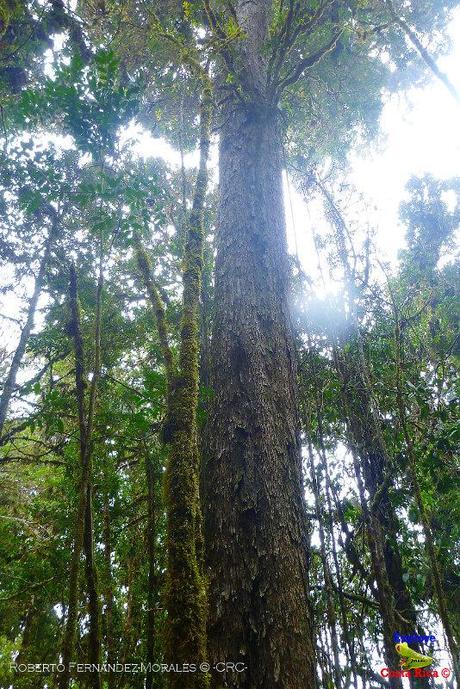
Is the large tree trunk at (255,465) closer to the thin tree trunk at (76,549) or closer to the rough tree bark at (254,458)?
the rough tree bark at (254,458)

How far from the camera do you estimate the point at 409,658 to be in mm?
3635

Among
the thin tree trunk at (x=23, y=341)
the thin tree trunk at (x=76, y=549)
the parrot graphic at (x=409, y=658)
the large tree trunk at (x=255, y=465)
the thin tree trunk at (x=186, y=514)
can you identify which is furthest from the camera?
the thin tree trunk at (x=23, y=341)

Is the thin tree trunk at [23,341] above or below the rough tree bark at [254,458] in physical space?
above

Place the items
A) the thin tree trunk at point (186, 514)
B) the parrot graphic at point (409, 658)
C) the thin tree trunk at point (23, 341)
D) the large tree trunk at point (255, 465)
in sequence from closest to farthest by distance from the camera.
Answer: the thin tree trunk at point (186, 514) < the large tree trunk at point (255, 465) < the parrot graphic at point (409, 658) < the thin tree trunk at point (23, 341)

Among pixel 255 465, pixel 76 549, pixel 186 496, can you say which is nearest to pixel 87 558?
pixel 76 549

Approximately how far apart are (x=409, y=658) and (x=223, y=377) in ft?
10.7

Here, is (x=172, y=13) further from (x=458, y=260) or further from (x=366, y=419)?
(x=458, y=260)

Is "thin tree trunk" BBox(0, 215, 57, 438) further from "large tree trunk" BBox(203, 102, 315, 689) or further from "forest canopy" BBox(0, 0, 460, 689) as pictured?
"large tree trunk" BBox(203, 102, 315, 689)

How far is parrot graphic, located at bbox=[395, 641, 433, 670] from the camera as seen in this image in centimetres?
348

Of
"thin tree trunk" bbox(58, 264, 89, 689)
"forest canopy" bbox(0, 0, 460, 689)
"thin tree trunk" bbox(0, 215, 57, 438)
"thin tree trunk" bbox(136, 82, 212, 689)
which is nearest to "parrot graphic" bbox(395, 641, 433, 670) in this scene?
"forest canopy" bbox(0, 0, 460, 689)

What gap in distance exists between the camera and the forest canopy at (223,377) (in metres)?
1.80

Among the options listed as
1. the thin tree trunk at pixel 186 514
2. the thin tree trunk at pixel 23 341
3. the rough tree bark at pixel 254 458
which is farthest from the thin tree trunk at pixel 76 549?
the thin tree trunk at pixel 23 341

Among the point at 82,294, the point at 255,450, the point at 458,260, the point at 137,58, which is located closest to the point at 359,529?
the point at 255,450

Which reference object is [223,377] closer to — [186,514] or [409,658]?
[186,514]
